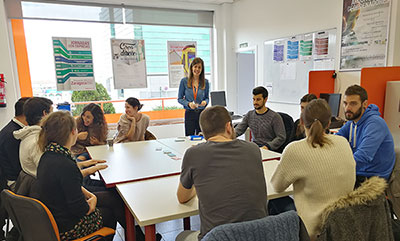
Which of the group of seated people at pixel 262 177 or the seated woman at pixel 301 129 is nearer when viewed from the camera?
the group of seated people at pixel 262 177

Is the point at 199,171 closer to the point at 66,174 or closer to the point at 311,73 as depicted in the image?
the point at 66,174

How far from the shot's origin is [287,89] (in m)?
5.05

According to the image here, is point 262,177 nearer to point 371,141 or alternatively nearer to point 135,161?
point 371,141

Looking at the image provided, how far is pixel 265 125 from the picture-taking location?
3.10 m

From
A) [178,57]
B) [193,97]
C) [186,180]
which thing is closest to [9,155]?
[186,180]

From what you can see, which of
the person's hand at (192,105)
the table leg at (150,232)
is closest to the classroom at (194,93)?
the table leg at (150,232)

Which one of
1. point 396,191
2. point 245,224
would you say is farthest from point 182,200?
point 396,191

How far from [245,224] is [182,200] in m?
0.57

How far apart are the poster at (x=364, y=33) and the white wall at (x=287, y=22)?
0.09m

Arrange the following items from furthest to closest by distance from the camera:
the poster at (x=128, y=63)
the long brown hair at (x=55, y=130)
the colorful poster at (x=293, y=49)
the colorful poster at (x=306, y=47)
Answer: the poster at (x=128, y=63)
the colorful poster at (x=293, y=49)
the colorful poster at (x=306, y=47)
the long brown hair at (x=55, y=130)

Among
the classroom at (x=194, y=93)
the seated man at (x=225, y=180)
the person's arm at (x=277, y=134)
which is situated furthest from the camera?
the person's arm at (x=277, y=134)

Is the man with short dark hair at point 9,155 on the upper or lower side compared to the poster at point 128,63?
lower

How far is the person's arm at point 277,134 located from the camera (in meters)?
3.00

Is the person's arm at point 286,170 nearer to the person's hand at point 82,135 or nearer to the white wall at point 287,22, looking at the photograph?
the person's hand at point 82,135
